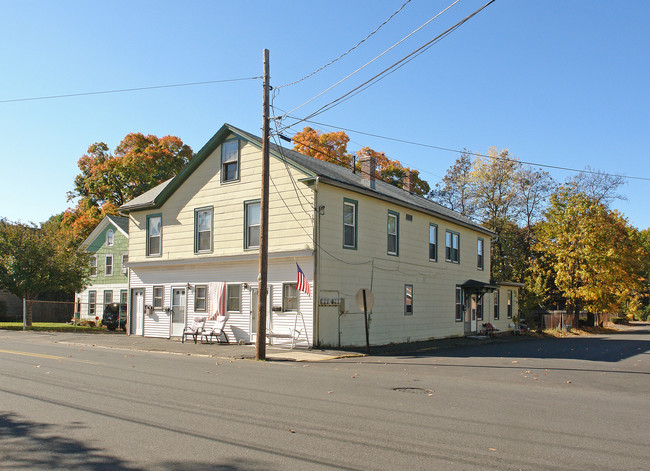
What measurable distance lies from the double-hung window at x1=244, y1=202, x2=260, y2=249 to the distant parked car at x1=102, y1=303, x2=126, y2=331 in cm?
1659

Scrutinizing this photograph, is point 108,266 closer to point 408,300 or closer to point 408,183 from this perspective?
point 408,183

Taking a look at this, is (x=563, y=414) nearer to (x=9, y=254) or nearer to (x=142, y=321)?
(x=142, y=321)

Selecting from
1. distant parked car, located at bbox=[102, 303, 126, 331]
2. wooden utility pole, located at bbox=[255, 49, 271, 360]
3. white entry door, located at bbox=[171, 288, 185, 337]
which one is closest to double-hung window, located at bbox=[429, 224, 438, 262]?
white entry door, located at bbox=[171, 288, 185, 337]

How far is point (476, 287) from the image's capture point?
102ft

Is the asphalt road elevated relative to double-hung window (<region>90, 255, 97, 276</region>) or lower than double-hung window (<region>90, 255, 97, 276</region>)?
lower

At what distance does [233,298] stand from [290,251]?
12.9ft

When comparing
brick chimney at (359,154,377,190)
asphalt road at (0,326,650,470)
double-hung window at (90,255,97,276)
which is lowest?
asphalt road at (0,326,650,470)

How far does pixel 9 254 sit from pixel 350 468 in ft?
112

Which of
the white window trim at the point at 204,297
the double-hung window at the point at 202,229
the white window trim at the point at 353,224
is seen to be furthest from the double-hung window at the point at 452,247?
the white window trim at the point at 204,297

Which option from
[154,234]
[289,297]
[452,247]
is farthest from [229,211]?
[452,247]

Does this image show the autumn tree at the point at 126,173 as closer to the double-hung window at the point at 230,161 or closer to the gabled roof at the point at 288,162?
the gabled roof at the point at 288,162

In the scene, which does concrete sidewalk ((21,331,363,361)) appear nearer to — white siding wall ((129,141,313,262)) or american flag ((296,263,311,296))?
american flag ((296,263,311,296))

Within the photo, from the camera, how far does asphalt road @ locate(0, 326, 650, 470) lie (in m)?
6.13

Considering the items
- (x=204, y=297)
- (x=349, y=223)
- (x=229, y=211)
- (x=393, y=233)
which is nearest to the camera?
(x=349, y=223)
